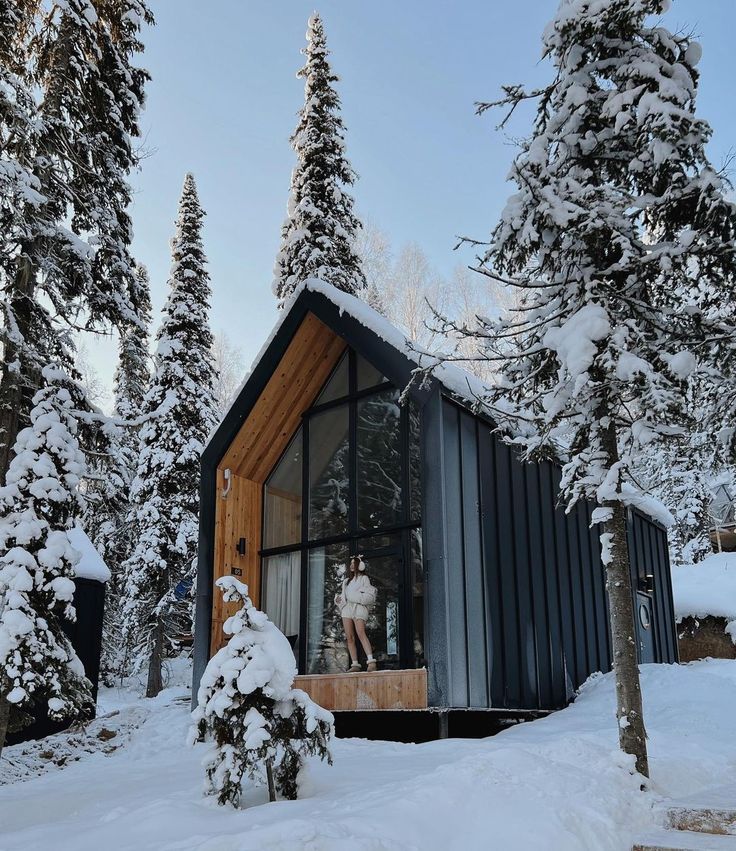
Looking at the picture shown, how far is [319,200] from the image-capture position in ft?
62.6

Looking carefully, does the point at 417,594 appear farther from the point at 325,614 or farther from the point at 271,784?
the point at 271,784

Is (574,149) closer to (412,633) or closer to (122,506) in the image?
(412,633)

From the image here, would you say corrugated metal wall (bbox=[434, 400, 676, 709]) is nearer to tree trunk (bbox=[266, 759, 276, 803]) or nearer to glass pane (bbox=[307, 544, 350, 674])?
glass pane (bbox=[307, 544, 350, 674])

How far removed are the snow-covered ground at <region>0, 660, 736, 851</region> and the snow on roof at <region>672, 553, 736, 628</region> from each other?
34.9 feet

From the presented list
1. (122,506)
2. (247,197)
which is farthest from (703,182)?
(122,506)

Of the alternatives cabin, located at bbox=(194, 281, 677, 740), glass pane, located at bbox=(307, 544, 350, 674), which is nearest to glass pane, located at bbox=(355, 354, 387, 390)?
cabin, located at bbox=(194, 281, 677, 740)

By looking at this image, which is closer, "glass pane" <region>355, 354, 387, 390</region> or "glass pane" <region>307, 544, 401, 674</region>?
"glass pane" <region>307, 544, 401, 674</region>

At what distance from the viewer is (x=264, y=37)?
1397 centimetres

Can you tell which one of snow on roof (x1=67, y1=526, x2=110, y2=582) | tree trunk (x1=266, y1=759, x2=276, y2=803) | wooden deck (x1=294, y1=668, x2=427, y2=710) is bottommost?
tree trunk (x1=266, y1=759, x2=276, y2=803)


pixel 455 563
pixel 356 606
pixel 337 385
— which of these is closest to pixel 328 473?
pixel 337 385

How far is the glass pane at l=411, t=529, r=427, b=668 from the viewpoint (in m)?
8.14

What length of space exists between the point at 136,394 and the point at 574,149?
19919mm

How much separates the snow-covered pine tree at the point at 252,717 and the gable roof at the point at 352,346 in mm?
3525

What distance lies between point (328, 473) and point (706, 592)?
11799mm
